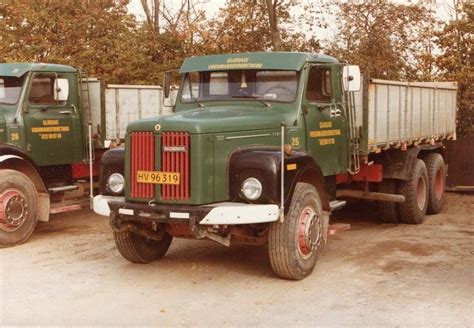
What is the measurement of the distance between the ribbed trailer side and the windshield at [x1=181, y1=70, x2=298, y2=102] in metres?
1.56

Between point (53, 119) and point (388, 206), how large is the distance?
5.15 m

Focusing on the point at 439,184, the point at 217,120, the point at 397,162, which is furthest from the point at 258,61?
the point at 439,184

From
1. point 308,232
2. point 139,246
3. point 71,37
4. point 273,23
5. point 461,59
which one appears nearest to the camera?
point 308,232

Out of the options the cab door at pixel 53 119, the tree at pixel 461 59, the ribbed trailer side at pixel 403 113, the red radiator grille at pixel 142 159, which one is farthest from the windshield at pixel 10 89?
the tree at pixel 461 59

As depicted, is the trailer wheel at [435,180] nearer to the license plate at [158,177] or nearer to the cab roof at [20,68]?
the license plate at [158,177]

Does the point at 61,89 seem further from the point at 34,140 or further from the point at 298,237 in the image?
the point at 298,237

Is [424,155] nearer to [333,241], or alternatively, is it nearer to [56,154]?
[333,241]

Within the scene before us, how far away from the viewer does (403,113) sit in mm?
10227

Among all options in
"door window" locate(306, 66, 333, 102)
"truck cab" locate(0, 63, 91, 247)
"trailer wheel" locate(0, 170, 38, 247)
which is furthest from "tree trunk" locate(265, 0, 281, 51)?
"trailer wheel" locate(0, 170, 38, 247)

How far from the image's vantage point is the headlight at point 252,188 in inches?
255

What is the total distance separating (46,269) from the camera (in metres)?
7.64

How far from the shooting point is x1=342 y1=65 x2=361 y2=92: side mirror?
7715mm

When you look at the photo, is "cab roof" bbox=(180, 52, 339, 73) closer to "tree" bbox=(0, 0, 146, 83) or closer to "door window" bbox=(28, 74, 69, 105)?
"door window" bbox=(28, 74, 69, 105)

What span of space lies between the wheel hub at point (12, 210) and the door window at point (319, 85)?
4039 millimetres
